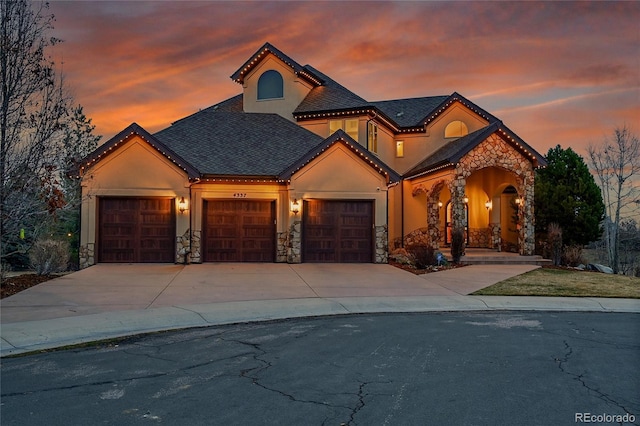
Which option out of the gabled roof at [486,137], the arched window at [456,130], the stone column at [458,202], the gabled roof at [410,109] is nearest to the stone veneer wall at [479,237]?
the arched window at [456,130]

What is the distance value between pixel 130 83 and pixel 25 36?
10536 millimetres

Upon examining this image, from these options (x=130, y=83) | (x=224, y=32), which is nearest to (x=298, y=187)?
(x=224, y=32)

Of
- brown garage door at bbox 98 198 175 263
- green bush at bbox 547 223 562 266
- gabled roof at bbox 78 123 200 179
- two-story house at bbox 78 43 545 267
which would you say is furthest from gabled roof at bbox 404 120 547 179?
brown garage door at bbox 98 198 175 263

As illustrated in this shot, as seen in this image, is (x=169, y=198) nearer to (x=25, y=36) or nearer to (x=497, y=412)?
(x=25, y=36)

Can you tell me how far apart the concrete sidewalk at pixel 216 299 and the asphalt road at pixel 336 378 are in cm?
114

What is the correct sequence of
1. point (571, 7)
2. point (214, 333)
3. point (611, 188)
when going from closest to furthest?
Answer: 1. point (214, 333)
2. point (571, 7)
3. point (611, 188)

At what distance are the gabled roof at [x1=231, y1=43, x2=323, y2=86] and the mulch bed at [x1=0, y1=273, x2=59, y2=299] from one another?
16.3 metres

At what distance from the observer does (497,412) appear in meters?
5.25

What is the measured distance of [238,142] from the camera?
25.1 m

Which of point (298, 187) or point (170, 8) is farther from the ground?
point (170, 8)

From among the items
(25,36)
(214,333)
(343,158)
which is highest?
(25,36)

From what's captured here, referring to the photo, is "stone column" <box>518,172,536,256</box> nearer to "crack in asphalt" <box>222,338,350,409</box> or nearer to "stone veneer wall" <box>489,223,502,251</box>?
"stone veneer wall" <box>489,223,502,251</box>

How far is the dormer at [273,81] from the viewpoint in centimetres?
2817

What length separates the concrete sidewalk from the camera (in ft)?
31.8
